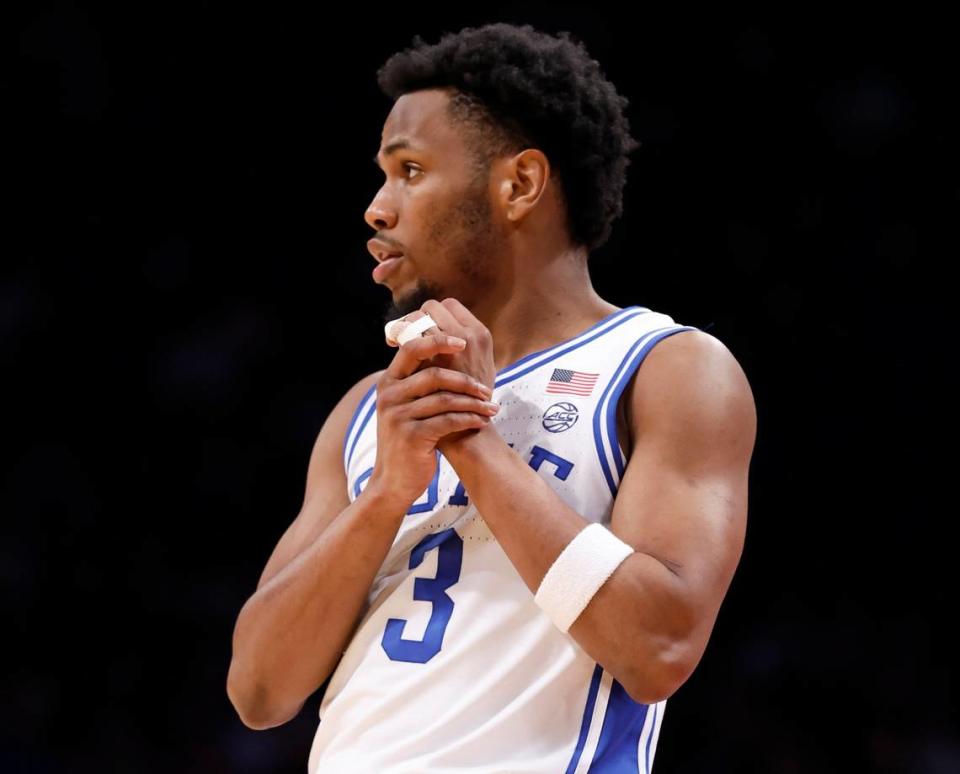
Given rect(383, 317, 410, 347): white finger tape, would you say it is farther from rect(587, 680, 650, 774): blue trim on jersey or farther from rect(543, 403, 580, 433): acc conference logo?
rect(587, 680, 650, 774): blue trim on jersey

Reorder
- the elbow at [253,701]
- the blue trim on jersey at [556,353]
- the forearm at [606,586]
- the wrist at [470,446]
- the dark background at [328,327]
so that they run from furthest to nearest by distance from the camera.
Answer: the dark background at [328,327] < the blue trim on jersey at [556,353] < the elbow at [253,701] < the wrist at [470,446] < the forearm at [606,586]

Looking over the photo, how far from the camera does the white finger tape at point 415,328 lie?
183 centimetres

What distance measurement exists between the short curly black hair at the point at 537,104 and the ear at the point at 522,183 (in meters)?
0.03

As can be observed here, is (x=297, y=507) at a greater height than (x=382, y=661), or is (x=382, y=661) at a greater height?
(x=382, y=661)

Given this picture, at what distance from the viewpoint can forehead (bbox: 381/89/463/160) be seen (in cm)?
218

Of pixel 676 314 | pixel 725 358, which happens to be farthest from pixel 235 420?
pixel 725 358

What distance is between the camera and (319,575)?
1.92 metres

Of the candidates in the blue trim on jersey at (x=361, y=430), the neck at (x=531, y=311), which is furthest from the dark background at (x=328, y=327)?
the blue trim on jersey at (x=361, y=430)

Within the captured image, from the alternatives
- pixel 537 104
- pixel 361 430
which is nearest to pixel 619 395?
pixel 361 430

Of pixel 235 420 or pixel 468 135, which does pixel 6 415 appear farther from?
pixel 468 135

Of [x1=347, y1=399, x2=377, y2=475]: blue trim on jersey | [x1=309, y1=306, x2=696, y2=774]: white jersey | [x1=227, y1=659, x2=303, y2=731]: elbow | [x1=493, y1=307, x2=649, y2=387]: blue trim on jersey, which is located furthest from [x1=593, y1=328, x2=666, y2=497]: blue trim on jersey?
[x1=227, y1=659, x2=303, y2=731]: elbow

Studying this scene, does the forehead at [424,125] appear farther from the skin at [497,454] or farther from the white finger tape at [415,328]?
the white finger tape at [415,328]

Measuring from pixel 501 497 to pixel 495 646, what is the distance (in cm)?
24

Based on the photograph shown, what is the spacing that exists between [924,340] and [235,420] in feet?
8.74
